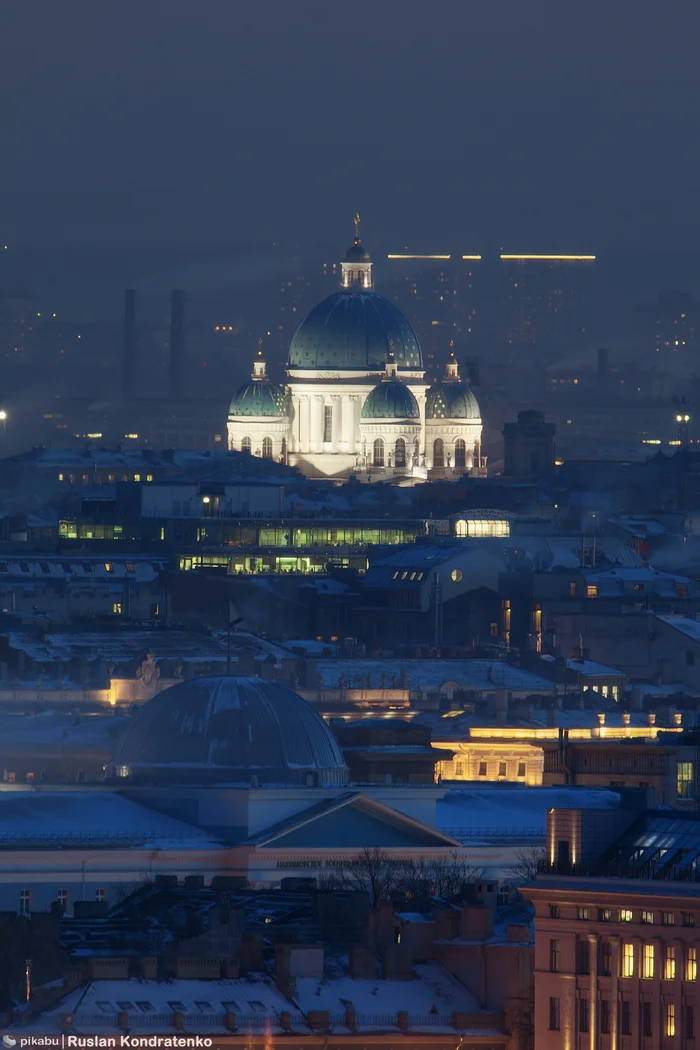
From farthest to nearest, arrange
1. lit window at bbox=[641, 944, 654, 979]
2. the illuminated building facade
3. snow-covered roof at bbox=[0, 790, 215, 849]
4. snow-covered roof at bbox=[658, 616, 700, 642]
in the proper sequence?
1. snow-covered roof at bbox=[658, 616, 700, 642]
2. snow-covered roof at bbox=[0, 790, 215, 849]
3. lit window at bbox=[641, 944, 654, 979]
4. the illuminated building facade

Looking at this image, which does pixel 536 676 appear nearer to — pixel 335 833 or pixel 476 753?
pixel 476 753

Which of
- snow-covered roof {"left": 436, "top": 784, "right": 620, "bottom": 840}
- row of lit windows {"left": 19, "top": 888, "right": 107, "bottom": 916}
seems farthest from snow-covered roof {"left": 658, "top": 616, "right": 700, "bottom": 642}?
row of lit windows {"left": 19, "top": 888, "right": 107, "bottom": 916}

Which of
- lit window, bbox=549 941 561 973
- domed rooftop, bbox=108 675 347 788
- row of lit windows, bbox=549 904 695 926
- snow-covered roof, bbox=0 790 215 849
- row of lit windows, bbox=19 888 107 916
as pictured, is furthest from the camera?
domed rooftop, bbox=108 675 347 788

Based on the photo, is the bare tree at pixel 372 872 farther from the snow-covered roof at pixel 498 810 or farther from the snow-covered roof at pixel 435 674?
the snow-covered roof at pixel 435 674

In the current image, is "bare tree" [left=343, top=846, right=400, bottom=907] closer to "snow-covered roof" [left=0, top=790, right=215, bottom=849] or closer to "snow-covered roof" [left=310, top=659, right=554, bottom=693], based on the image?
"snow-covered roof" [left=0, top=790, right=215, bottom=849]

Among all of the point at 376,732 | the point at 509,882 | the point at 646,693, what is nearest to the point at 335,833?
the point at 509,882

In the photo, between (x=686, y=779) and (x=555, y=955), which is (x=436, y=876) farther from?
(x=555, y=955)
